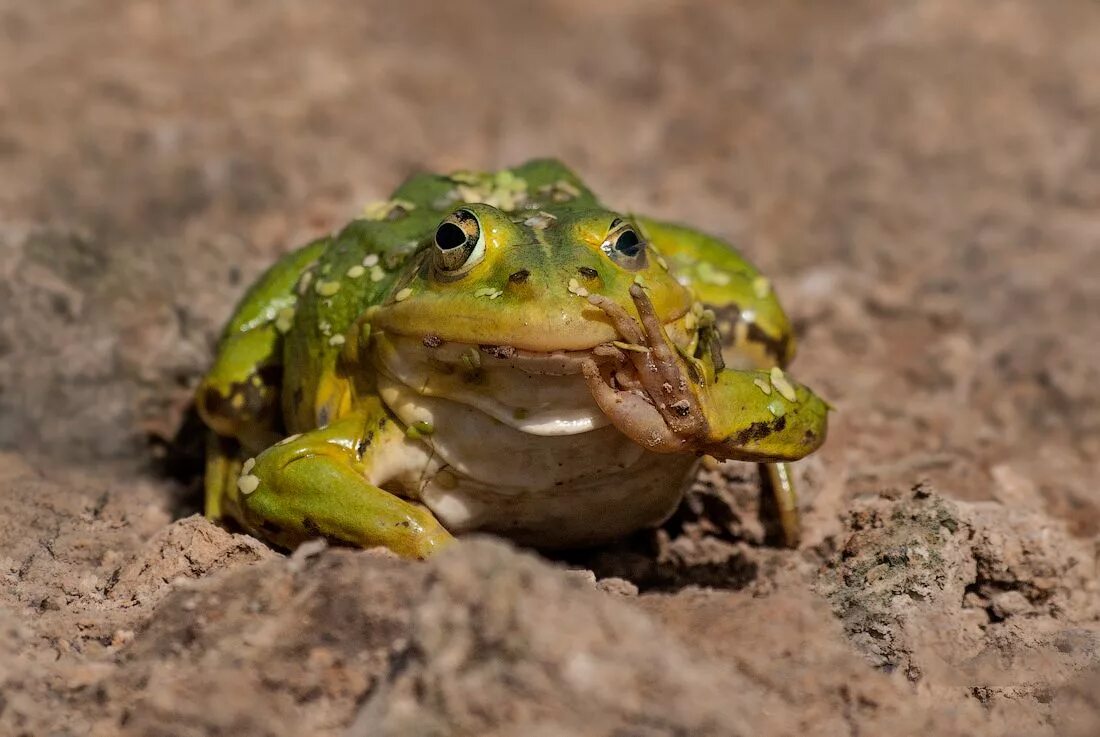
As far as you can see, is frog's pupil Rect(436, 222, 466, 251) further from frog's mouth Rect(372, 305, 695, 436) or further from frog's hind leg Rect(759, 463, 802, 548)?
frog's hind leg Rect(759, 463, 802, 548)

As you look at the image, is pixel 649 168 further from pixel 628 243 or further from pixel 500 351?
pixel 500 351

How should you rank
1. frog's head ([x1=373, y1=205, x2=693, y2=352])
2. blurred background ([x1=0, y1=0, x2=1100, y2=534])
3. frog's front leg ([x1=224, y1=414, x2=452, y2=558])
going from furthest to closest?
blurred background ([x1=0, y1=0, x2=1100, y2=534])
frog's front leg ([x1=224, y1=414, x2=452, y2=558])
frog's head ([x1=373, y1=205, x2=693, y2=352])

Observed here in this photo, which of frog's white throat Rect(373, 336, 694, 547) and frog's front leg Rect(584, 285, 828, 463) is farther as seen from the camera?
frog's white throat Rect(373, 336, 694, 547)

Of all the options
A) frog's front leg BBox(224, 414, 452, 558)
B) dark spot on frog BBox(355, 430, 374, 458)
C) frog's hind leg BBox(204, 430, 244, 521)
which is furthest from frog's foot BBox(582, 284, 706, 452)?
frog's hind leg BBox(204, 430, 244, 521)

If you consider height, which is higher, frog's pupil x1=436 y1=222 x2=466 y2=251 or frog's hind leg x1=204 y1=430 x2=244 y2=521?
frog's pupil x1=436 y1=222 x2=466 y2=251

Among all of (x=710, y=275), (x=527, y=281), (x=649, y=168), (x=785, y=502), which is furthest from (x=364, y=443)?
(x=649, y=168)

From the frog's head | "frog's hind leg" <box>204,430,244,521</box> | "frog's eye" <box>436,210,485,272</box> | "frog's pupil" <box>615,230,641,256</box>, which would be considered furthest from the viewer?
"frog's hind leg" <box>204,430,244,521</box>

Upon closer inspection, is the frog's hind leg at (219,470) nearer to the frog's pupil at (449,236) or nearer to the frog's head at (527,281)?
the frog's head at (527,281)
